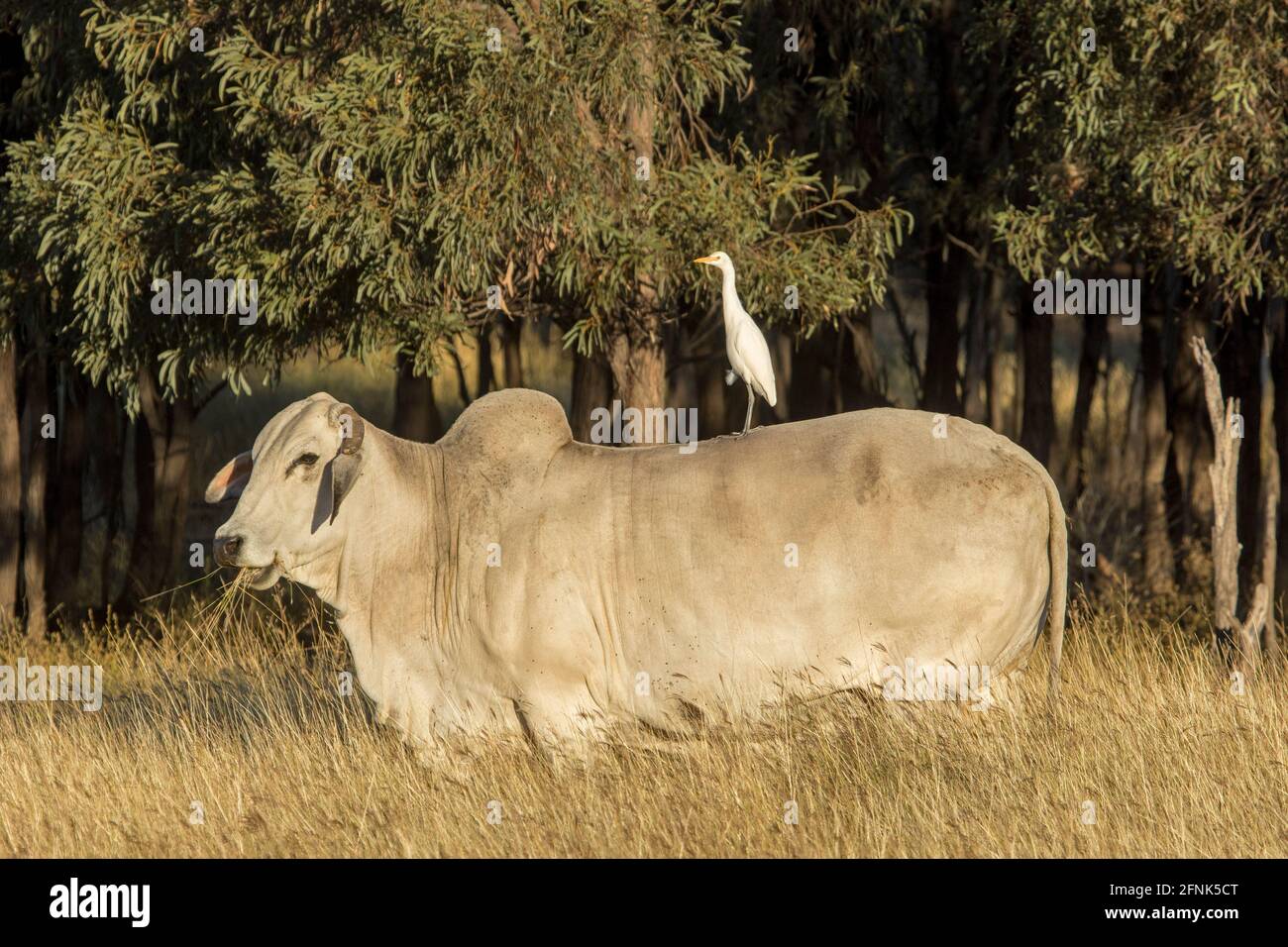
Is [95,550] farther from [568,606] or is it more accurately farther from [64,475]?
[568,606]

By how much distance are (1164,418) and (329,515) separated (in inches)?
518

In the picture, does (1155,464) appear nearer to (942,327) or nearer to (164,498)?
(942,327)

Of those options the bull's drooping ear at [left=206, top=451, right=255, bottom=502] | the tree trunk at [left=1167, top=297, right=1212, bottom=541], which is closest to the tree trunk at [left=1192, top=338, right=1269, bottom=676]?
the tree trunk at [left=1167, top=297, right=1212, bottom=541]

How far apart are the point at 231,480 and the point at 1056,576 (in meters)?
3.60

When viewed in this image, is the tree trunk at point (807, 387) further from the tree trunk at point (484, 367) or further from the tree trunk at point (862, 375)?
the tree trunk at point (484, 367)

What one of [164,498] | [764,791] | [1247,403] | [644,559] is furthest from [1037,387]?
[764,791]

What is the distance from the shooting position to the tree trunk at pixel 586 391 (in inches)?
545

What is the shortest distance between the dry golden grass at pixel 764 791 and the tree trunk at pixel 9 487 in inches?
249

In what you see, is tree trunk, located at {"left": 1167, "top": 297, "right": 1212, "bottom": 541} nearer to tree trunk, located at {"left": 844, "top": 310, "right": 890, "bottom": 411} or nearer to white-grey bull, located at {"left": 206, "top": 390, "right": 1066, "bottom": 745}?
tree trunk, located at {"left": 844, "top": 310, "right": 890, "bottom": 411}

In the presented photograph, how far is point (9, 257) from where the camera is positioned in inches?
503

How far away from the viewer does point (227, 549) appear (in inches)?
287

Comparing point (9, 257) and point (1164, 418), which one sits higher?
point (9, 257)

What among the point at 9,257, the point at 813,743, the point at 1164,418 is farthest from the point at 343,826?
the point at 1164,418

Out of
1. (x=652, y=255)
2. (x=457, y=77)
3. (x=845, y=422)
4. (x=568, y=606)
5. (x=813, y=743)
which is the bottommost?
(x=813, y=743)
